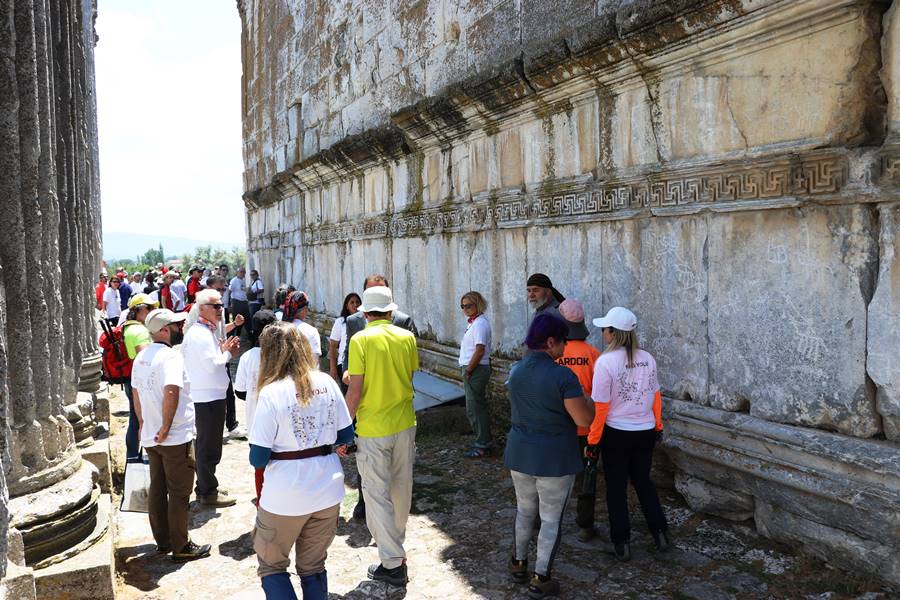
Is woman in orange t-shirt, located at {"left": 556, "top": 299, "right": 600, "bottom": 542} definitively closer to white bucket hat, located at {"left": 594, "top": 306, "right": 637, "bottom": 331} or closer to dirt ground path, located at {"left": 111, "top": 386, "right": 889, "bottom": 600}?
dirt ground path, located at {"left": 111, "top": 386, "right": 889, "bottom": 600}

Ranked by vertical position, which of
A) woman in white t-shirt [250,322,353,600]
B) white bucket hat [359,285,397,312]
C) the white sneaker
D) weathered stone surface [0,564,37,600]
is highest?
white bucket hat [359,285,397,312]

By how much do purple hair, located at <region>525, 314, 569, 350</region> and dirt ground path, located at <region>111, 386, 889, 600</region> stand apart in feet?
4.75

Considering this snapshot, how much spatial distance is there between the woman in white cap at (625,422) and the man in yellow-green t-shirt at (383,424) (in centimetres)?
122

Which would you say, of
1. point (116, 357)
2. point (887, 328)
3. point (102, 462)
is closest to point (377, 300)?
point (887, 328)

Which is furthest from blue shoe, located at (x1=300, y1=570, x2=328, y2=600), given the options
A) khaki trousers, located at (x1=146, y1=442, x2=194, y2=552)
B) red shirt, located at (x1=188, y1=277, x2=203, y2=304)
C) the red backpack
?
red shirt, located at (x1=188, y1=277, x2=203, y2=304)

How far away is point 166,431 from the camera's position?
4.45 metres

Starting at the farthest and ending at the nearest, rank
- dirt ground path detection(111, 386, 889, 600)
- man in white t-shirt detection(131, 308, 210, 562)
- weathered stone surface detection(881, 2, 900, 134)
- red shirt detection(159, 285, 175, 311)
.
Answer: red shirt detection(159, 285, 175, 311) < man in white t-shirt detection(131, 308, 210, 562) < dirt ground path detection(111, 386, 889, 600) < weathered stone surface detection(881, 2, 900, 134)

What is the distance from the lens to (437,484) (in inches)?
233

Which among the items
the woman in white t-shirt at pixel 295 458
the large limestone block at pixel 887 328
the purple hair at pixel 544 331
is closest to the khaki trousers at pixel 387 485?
the woman in white t-shirt at pixel 295 458

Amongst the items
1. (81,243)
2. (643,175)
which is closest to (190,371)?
(81,243)

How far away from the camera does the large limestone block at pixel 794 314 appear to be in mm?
3838

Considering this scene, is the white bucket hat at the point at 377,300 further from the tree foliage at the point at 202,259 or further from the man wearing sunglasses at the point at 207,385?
the tree foliage at the point at 202,259

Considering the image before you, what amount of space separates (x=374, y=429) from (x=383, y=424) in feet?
0.21

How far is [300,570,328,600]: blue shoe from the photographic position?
349 cm
